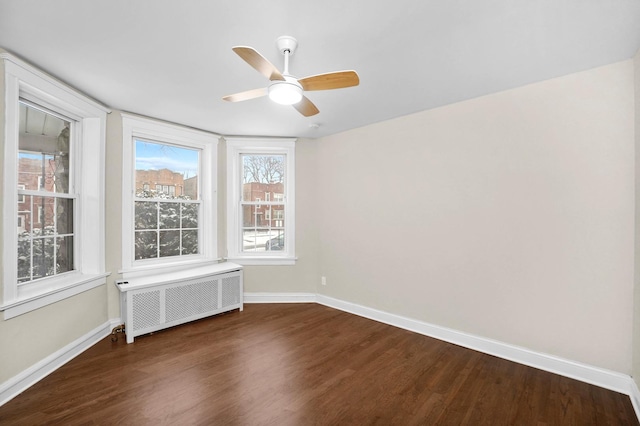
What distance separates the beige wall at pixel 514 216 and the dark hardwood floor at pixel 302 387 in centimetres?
44

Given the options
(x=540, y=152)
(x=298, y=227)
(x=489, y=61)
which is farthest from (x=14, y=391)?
(x=540, y=152)

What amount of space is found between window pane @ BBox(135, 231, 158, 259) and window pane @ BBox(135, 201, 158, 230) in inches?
3.6

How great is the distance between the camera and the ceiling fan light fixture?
196cm

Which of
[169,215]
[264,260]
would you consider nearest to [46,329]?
[169,215]

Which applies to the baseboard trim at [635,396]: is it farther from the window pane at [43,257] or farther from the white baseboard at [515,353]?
the window pane at [43,257]

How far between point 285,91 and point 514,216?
2.35 m

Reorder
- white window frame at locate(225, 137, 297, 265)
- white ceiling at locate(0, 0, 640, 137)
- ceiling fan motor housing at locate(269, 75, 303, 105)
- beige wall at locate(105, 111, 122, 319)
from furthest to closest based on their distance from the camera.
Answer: white window frame at locate(225, 137, 297, 265) < beige wall at locate(105, 111, 122, 319) < ceiling fan motor housing at locate(269, 75, 303, 105) < white ceiling at locate(0, 0, 640, 137)

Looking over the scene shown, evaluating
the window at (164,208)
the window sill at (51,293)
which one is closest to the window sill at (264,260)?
the window at (164,208)

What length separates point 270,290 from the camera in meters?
4.53

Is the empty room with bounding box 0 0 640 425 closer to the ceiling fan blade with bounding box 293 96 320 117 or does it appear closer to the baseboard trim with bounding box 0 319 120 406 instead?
the baseboard trim with bounding box 0 319 120 406

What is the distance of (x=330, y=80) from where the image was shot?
6.38ft

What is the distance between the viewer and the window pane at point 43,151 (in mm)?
2568

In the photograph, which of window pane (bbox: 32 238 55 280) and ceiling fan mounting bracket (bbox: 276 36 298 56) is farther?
window pane (bbox: 32 238 55 280)

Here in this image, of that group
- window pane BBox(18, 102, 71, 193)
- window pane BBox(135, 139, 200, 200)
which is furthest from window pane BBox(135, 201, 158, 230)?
window pane BBox(18, 102, 71, 193)
